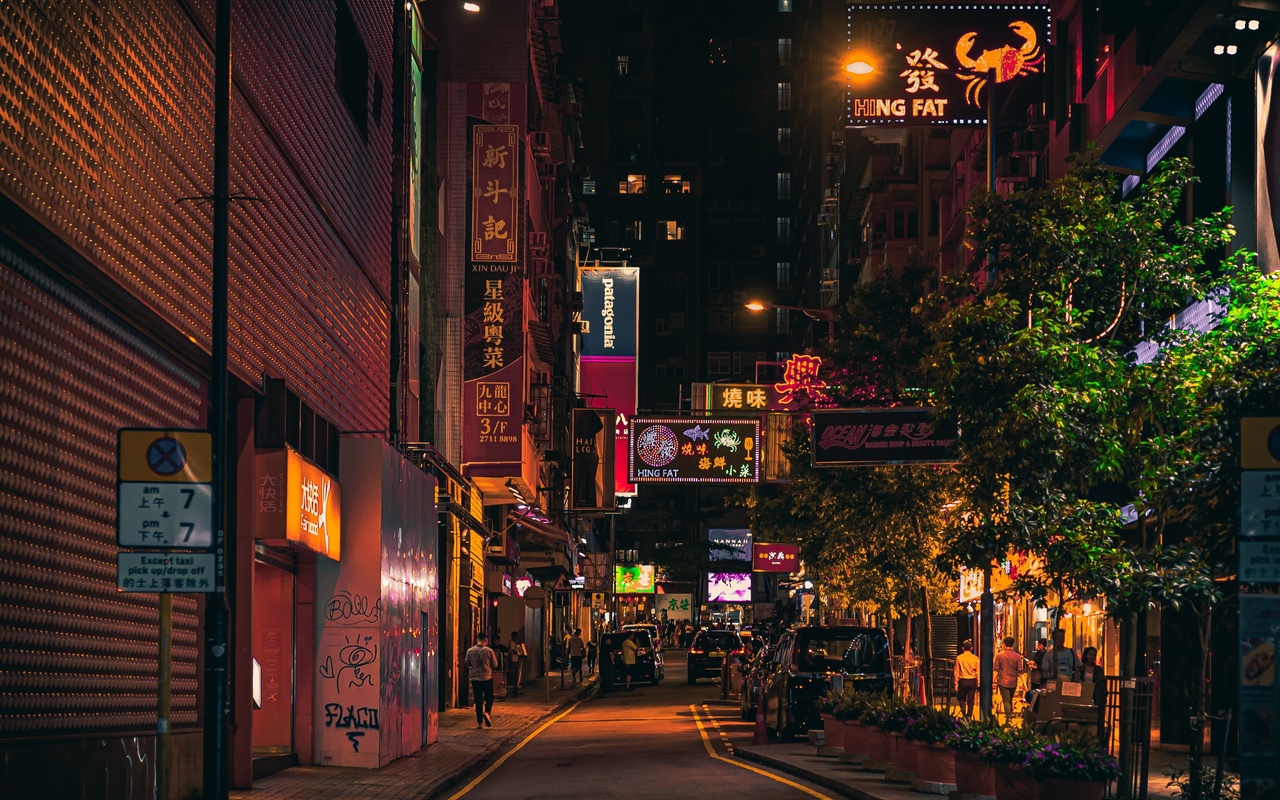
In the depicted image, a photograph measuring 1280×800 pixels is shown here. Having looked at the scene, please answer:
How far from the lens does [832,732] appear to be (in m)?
24.3

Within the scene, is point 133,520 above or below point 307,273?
below

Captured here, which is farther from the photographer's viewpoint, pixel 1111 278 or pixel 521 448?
pixel 521 448

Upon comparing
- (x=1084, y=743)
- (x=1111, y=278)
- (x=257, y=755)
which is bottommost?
(x=257, y=755)

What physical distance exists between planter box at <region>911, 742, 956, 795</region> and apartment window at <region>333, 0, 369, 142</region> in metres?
13.3

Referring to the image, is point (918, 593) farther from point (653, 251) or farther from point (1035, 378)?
point (653, 251)

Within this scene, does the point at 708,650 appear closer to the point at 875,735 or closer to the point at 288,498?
the point at 875,735

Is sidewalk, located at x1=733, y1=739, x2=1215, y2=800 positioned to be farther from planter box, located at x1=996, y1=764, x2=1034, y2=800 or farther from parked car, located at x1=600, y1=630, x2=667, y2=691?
parked car, located at x1=600, y1=630, x2=667, y2=691

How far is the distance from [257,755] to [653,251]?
383 ft

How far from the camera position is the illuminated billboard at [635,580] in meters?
110

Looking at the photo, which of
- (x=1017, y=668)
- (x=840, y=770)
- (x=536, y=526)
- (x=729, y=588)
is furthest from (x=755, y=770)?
(x=729, y=588)

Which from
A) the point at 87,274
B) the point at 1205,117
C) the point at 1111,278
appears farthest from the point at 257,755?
the point at 1205,117

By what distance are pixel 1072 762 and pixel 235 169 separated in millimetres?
10484

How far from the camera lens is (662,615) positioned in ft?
428

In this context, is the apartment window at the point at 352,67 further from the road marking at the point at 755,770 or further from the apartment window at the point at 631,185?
the apartment window at the point at 631,185
